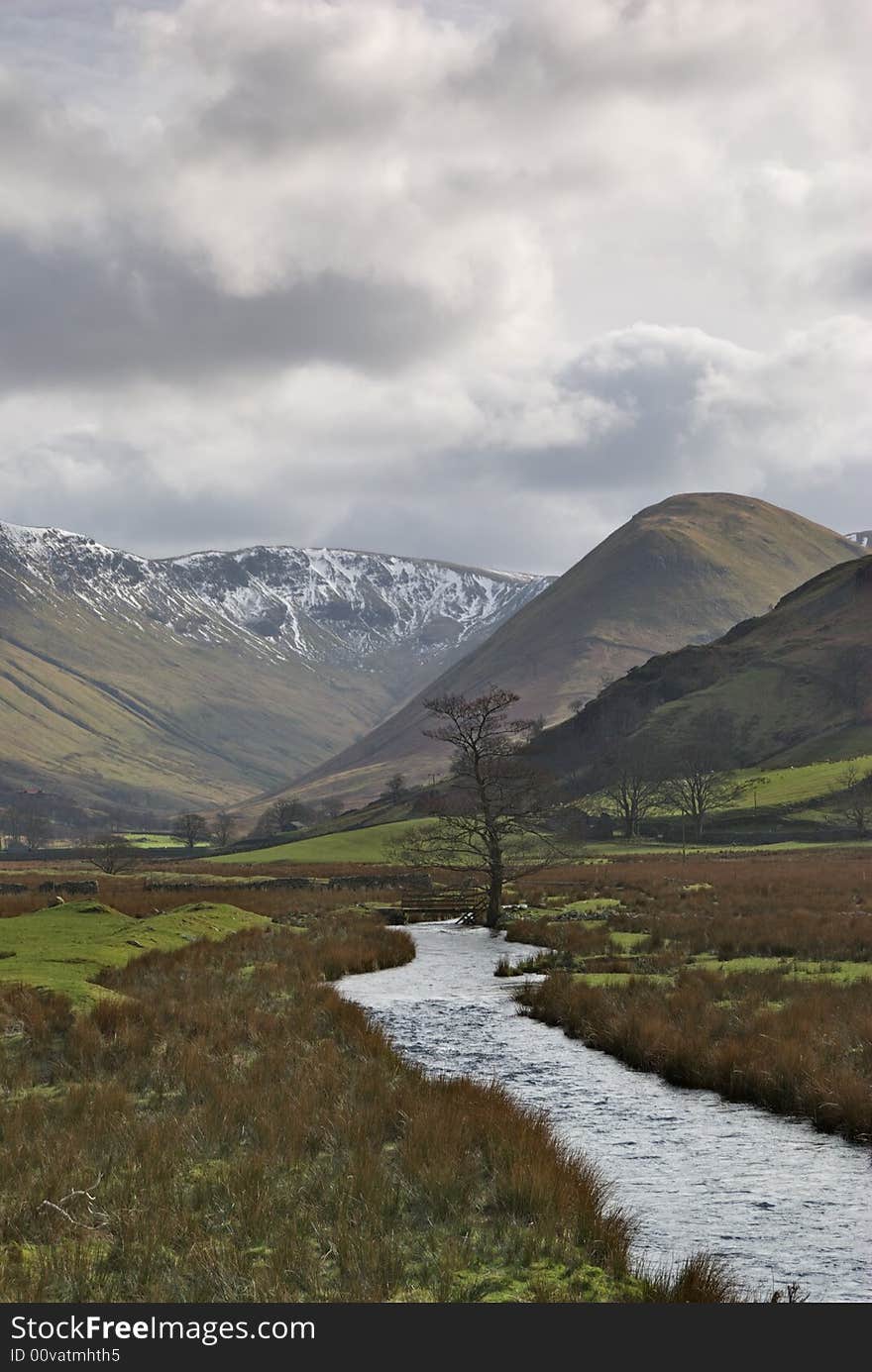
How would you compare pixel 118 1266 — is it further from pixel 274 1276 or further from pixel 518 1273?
pixel 518 1273

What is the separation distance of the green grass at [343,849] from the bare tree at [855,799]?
50955 millimetres

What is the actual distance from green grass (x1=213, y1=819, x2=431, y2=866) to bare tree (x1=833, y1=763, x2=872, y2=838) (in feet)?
167

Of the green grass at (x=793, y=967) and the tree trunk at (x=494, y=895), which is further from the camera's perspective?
the tree trunk at (x=494, y=895)

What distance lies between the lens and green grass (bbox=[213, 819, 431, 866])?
13838 centimetres

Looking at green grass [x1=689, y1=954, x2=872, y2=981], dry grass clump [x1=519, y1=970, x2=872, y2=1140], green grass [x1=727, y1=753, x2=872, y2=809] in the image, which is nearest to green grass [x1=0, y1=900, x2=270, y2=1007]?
dry grass clump [x1=519, y1=970, x2=872, y2=1140]

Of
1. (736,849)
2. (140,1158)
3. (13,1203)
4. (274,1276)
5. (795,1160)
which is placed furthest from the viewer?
(736,849)

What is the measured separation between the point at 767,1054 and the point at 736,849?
99.3 meters

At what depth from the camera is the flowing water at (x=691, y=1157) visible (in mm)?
10570

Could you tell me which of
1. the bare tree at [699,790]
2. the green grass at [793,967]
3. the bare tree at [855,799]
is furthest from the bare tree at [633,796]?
the green grass at [793,967]

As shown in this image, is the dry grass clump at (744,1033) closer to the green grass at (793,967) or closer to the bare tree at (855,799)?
the green grass at (793,967)

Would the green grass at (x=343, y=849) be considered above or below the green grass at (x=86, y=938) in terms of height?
below

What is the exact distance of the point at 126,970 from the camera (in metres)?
28.9

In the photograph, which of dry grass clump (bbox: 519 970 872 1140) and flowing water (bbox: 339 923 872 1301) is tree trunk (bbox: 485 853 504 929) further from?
flowing water (bbox: 339 923 872 1301)

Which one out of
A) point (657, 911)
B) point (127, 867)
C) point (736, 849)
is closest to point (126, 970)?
point (657, 911)
